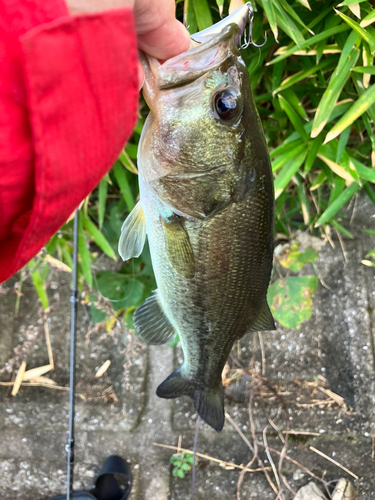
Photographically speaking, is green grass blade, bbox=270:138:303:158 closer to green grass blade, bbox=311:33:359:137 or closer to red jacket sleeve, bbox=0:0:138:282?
green grass blade, bbox=311:33:359:137

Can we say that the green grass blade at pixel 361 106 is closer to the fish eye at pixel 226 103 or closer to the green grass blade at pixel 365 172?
the green grass blade at pixel 365 172

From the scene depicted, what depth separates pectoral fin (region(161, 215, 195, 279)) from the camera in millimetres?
922

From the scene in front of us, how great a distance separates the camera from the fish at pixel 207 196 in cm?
76

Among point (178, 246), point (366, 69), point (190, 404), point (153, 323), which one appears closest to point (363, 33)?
point (366, 69)

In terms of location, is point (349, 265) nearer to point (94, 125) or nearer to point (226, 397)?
point (226, 397)

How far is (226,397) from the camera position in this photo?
1845 mm

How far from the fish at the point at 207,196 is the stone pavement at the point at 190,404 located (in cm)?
83

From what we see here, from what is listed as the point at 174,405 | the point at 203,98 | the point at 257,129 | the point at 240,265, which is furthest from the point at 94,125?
the point at 174,405

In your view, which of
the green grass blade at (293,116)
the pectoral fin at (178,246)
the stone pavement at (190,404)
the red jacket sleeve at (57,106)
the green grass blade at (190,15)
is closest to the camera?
the red jacket sleeve at (57,106)

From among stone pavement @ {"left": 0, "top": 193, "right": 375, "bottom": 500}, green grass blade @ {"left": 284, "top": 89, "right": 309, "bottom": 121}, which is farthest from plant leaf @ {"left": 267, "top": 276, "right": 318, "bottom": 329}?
green grass blade @ {"left": 284, "top": 89, "right": 309, "bottom": 121}

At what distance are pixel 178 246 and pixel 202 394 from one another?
0.62 meters

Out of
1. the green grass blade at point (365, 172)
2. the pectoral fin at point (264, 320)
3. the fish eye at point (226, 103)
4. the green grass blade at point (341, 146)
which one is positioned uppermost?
the fish eye at point (226, 103)

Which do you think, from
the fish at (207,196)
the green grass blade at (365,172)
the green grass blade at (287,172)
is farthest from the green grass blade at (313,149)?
the fish at (207,196)

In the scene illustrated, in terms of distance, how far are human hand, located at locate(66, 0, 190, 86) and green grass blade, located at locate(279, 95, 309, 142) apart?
2.16ft
